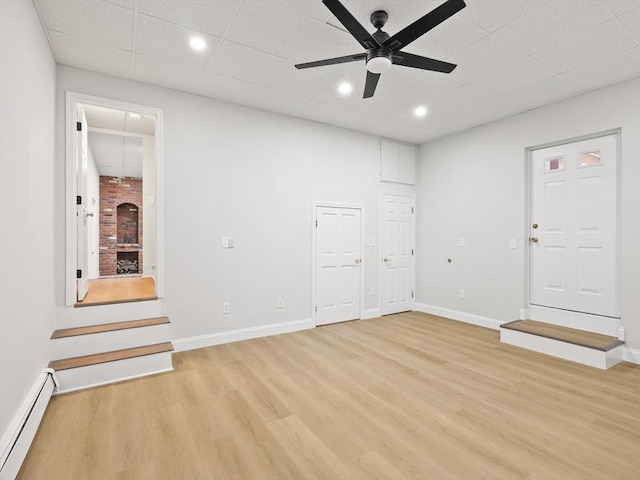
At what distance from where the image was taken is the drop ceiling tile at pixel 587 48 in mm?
2672

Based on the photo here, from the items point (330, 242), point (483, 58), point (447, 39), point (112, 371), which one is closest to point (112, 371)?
point (112, 371)

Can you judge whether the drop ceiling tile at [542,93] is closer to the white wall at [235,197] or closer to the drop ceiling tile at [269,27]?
the white wall at [235,197]

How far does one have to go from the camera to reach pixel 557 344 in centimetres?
362

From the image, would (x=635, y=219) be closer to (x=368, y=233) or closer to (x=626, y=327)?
(x=626, y=327)

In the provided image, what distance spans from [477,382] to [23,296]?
3.66m

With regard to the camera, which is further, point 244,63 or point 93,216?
point 93,216

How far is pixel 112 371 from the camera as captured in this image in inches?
117

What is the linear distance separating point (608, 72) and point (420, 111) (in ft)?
6.34

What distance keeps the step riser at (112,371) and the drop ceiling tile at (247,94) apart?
2.94m

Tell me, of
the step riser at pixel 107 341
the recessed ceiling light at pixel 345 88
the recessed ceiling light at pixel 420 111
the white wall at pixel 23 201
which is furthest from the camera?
the recessed ceiling light at pixel 420 111

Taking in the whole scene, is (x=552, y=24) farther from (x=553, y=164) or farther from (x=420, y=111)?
(x=553, y=164)

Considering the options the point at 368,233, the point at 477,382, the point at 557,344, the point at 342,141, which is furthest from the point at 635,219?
the point at 342,141

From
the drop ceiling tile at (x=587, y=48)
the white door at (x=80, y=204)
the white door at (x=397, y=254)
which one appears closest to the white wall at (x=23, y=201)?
the white door at (x=80, y=204)

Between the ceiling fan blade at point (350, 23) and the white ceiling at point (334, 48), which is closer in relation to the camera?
the ceiling fan blade at point (350, 23)
